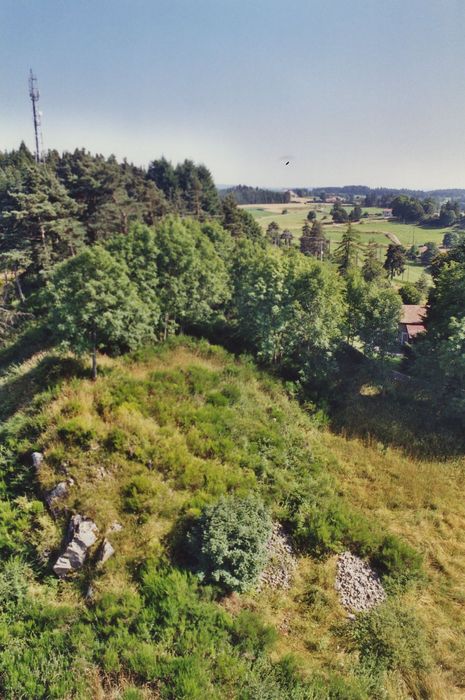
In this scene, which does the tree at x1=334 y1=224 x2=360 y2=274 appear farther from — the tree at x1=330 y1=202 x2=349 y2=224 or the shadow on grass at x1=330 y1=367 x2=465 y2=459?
the tree at x1=330 y1=202 x2=349 y2=224

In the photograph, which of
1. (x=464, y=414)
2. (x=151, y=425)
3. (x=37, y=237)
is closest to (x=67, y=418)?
(x=151, y=425)

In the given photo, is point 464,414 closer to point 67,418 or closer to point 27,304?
point 67,418

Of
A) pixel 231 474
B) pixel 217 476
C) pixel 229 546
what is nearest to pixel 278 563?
pixel 229 546

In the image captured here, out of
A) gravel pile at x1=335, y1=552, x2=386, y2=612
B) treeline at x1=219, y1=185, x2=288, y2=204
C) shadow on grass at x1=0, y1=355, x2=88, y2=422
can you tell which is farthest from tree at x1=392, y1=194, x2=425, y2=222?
gravel pile at x1=335, y1=552, x2=386, y2=612

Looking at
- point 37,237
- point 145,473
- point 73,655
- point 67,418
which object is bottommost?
point 73,655

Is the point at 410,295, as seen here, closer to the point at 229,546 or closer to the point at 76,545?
the point at 229,546
